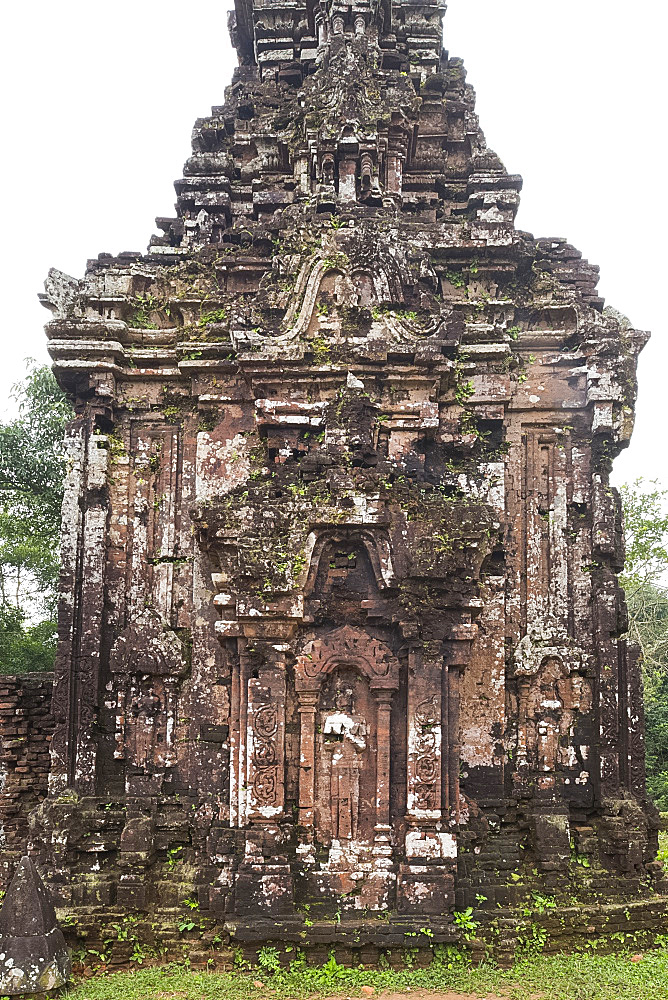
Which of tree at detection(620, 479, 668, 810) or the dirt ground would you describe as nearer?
the dirt ground

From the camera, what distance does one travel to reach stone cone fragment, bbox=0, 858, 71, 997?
7.92m

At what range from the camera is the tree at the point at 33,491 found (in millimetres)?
19719

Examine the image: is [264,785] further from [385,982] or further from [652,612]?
[652,612]

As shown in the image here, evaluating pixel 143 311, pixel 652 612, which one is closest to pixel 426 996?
pixel 143 311

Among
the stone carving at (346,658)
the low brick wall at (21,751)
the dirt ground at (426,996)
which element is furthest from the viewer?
the low brick wall at (21,751)

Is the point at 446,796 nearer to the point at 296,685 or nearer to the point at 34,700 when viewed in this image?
the point at 296,685

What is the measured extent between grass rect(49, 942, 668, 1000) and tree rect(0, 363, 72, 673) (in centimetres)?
1093

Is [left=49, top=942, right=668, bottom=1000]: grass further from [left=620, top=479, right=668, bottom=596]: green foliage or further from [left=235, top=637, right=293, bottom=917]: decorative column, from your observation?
[left=620, top=479, right=668, bottom=596]: green foliage

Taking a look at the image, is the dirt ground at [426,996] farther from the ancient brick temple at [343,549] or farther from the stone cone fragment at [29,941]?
the stone cone fragment at [29,941]

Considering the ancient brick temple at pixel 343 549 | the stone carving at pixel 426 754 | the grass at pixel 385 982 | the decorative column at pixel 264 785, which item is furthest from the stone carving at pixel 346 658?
the grass at pixel 385 982

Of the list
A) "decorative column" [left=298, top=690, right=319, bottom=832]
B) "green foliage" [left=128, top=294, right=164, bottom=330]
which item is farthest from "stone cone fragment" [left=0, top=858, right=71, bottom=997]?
"green foliage" [left=128, top=294, right=164, bottom=330]

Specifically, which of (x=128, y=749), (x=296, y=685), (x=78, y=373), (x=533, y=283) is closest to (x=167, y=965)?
(x=128, y=749)

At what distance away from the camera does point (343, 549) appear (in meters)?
9.70

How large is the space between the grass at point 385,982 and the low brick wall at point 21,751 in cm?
388
